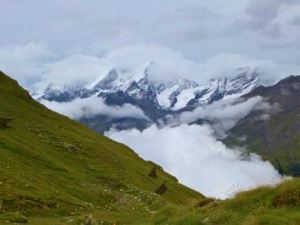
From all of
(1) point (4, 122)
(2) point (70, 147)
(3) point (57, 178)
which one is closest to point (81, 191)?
(3) point (57, 178)

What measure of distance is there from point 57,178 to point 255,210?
32.5 metres

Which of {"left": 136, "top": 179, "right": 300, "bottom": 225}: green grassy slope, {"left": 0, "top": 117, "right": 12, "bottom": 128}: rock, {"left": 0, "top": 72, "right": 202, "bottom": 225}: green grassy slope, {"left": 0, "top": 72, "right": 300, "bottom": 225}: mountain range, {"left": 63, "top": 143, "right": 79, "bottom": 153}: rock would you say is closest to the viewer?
{"left": 136, "top": 179, "right": 300, "bottom": 225}: green grassy slope

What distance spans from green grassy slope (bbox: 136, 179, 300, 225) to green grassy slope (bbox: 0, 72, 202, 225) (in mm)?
7035

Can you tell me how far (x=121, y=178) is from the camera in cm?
6488

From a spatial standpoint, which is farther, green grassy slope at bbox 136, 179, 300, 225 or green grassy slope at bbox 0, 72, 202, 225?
green grassy slope at bbox 0, 72, 202, 225

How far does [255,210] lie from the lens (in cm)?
2270

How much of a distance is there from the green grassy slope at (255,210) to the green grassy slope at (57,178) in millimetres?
7035

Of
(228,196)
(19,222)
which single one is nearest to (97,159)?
(19,222)

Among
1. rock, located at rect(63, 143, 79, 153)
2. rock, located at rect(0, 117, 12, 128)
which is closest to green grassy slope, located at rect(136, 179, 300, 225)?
rock, located at rect(0, 117, 12, 128)

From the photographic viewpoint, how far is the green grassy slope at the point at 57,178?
4012 centimetres

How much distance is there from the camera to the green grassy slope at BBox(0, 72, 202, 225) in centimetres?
4012

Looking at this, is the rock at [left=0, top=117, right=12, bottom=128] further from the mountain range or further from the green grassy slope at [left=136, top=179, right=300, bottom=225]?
the green grassy slope at [left=136, top=179, right=300, bottom=225]

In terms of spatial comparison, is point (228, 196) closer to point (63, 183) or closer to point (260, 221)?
point (260, 221)

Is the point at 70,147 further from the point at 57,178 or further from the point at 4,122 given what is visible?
the point at 57,178
